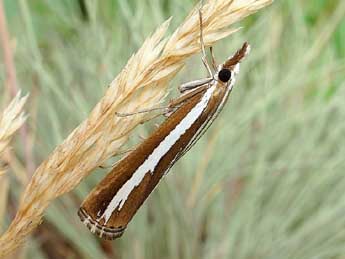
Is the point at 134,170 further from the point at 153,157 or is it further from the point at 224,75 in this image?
the point at 224,75

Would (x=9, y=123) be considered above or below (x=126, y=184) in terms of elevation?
above

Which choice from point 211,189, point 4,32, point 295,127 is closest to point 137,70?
point 4,32

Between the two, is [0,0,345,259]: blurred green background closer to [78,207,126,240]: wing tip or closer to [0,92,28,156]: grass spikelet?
[78,207,126,240]: wing tip

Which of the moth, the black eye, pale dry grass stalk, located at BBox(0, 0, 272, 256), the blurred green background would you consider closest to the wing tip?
the moth

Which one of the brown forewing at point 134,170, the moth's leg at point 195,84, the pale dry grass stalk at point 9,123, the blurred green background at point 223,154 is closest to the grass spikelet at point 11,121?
the pale dry grass stalk at point 9,123

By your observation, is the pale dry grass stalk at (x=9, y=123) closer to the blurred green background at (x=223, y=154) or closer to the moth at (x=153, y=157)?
the moth at (x=153, y=157)

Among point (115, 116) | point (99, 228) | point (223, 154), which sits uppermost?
point (115, 116)

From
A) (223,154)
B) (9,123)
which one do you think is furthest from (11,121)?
(223,154)
